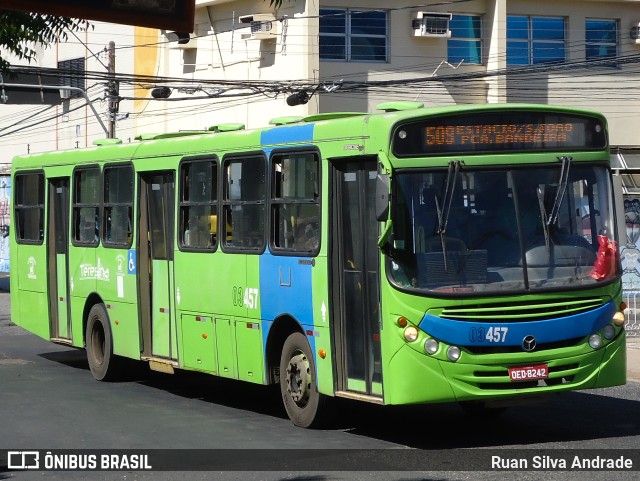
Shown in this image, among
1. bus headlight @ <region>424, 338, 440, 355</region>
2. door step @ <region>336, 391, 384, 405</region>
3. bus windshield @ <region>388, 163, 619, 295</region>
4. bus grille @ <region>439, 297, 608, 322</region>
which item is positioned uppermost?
bus windshield @ <region>388, 163, 619, 295</region>

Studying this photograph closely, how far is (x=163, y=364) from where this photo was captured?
48.7 ft

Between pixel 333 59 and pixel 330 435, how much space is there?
75.1 ft

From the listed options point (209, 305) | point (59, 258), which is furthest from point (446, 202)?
point (59, 258)

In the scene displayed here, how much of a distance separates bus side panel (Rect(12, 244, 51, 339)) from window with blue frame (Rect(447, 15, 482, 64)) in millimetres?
18603

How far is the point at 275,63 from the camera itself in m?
34.1

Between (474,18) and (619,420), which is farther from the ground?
(474,18)

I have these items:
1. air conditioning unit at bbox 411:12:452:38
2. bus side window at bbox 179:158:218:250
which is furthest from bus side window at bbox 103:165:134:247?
air conditioning unit at bbox 411:12:452:38

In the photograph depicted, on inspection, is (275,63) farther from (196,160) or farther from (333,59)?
(196,160)

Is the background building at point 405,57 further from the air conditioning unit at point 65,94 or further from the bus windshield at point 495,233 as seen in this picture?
the bus windshield at point 495,233

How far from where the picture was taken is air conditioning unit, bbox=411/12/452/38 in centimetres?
3381

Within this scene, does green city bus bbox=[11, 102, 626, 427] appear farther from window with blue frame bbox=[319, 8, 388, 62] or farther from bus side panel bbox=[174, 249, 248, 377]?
window with blue frame bbox=[319, 8, 388, 62]

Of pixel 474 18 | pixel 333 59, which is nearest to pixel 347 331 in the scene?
pixel 333 59

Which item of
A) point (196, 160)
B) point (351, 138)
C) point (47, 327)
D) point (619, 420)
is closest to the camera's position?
point (351, 138)

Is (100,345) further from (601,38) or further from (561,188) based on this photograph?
(601,38)
